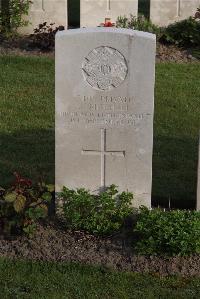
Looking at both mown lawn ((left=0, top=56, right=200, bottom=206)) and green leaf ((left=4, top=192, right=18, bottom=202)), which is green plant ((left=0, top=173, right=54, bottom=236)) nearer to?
green leaf ((left=4, top=192, right=18, bottom=202))

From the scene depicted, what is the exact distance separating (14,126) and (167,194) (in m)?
3.09

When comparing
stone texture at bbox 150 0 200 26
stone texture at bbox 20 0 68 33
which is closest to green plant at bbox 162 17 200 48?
stone texture at bbox 150 0 200 26

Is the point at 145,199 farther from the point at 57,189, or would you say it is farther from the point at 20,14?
the point at 20,14

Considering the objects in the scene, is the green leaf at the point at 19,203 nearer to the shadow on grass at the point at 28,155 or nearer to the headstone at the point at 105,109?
the headstone at the point at 105,109

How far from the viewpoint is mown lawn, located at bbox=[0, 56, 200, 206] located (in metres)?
8.43

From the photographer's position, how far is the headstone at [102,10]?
14.6 meters

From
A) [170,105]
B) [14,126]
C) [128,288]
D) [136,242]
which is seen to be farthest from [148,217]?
[170,105]

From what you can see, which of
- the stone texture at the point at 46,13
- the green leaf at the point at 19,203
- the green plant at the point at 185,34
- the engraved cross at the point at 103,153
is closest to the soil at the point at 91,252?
the green leaf at the point at 19,203

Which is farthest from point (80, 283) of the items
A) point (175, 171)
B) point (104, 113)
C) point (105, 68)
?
point (175, 171)

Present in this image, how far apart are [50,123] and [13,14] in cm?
468

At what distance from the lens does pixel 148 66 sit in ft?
21.9

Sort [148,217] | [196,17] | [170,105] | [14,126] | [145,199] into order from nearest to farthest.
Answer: [148,217] → [145,199] → [14,126] → [170,105] → [196,17]

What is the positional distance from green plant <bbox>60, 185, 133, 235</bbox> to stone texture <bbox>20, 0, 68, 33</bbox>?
27.1 feet

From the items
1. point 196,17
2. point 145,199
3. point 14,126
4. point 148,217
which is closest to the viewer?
point 148,217
